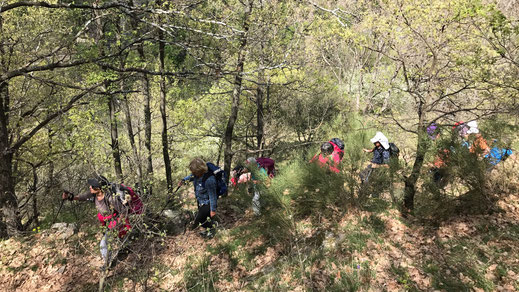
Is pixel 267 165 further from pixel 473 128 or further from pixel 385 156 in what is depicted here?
pixel 473 128

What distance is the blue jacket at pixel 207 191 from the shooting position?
A: 489 centimetres

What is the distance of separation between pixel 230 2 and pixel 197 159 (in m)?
5.37

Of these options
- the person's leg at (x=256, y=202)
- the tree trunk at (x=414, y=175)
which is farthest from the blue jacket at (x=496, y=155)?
the person's leg at (x=256, y=202)

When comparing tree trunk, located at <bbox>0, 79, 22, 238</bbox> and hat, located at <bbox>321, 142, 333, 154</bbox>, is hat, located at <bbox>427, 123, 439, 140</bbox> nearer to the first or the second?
hat, located at <bbox>321, 142, 333, 154</bbox>

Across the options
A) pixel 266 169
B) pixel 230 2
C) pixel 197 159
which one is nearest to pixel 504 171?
pixel 266 169

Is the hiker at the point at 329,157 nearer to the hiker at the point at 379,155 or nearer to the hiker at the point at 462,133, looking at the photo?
the hiker at the point at 379,155

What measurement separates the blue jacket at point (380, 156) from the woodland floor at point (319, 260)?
93cm

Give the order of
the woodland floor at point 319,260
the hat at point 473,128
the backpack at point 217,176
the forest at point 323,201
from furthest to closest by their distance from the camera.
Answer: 1. the backpack at point 217,176
2. the hat at point 473,128
3. the forest at point 323,201
4. the woodland floor at point 319,260

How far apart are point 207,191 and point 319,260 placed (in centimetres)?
234

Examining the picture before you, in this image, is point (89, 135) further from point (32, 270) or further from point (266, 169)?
point (266, 169)

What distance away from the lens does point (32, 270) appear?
15.4ft

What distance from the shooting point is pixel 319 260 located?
4055 millimetres

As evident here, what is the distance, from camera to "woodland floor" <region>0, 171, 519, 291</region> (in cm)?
337

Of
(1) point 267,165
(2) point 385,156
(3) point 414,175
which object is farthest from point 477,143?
(1) point 267,165
